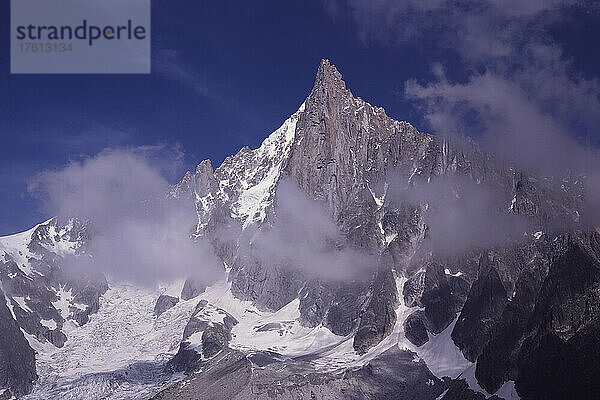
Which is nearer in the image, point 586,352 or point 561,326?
point 586,352

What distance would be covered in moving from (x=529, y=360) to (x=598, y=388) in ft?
112

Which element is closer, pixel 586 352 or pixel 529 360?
pixel 586 352

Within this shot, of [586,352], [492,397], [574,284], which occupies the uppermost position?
[574,284]

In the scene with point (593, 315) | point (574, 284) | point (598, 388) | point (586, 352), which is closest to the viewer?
point (598, 388)

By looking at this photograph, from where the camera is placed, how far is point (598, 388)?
154 meters

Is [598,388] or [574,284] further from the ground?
[574,284]

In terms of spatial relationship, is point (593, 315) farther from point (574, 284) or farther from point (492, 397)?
point (492, 397)

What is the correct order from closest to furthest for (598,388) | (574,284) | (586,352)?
(598,388) < (586,352) < (574,284)

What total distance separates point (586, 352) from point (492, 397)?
1531 inches

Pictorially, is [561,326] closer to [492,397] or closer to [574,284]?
[574,284]

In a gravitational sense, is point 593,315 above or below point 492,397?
above

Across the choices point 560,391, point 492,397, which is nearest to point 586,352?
point 560,391

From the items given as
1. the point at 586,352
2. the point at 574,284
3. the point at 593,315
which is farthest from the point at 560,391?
the point at 574,284

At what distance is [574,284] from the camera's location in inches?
7677
